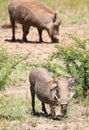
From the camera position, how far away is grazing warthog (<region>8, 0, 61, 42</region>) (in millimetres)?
17594

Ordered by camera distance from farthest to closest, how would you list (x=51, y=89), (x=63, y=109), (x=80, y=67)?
1. (x=80, y=67)
2. (x=51, y=89)
3. (x=63, y=109)

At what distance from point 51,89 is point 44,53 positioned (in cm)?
698

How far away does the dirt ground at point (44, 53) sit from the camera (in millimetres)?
8523

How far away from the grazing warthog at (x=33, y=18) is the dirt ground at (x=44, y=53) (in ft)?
1.07

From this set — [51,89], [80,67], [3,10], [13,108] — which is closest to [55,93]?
[51,89]

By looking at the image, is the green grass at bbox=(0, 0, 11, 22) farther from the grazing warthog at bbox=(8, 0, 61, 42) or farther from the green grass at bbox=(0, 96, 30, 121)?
the green grass at bbox=(0, 96, 30, 121)

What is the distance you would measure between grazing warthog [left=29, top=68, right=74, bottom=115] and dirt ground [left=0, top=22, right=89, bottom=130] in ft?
0.79

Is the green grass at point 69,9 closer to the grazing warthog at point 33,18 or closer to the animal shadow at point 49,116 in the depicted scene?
the grazing warthog at point 33,18

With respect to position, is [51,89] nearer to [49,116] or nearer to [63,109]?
[63,109]

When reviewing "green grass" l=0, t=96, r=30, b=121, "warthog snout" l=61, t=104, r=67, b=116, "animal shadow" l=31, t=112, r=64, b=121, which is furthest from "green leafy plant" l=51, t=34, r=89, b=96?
"warthog snout" l=61, t=104, r=67, b=116

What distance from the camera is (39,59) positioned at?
14.7 m

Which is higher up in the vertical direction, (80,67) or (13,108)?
(80,67)

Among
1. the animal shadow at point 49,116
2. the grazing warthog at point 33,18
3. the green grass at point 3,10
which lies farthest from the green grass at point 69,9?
the animal shadow at point 49,116

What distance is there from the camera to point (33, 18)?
17641 millimetres
